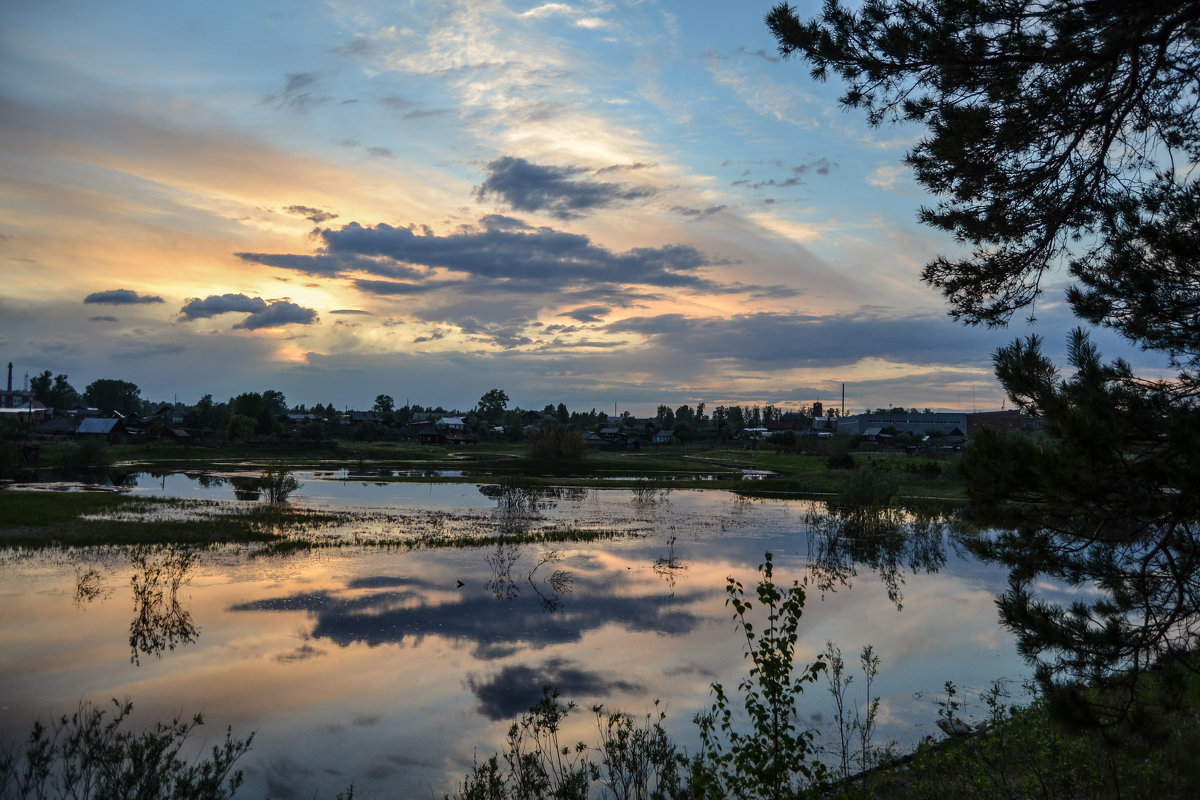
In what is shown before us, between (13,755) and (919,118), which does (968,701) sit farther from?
(13,755)

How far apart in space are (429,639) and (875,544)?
25.2 m

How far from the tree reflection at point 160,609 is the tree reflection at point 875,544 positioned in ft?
63.7

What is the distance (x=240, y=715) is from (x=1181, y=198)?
15951 mm

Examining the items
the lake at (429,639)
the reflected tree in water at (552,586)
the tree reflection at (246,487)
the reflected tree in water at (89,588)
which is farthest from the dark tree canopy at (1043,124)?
the tree reflection at (246,487)

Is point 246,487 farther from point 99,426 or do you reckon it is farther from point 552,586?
point 99,426

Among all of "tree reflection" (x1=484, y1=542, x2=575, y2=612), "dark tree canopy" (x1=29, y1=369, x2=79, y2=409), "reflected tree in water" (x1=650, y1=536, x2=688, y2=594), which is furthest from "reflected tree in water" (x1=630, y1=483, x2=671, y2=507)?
"dark tree canopy" (x1=29, y1=369, x2=79, y2=409)

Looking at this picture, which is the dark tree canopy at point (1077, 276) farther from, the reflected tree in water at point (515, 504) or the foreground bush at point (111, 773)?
the reflected tree in water at point (515, 504)

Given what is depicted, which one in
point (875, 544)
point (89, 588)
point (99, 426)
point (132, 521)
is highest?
point (99, 426)

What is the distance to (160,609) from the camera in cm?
1956

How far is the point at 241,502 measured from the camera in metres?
45.6

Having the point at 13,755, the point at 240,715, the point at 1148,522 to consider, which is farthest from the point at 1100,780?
the point at 13,755

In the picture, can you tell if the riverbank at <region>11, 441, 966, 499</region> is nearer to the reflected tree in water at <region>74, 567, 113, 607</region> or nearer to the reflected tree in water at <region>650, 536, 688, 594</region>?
the reflected tree in water at <region>650, 536, 688, 594</region>

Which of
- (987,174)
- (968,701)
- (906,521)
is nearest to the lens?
(987,174)

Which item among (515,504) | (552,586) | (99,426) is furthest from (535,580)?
(99,426)
